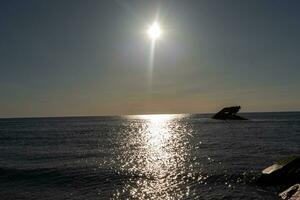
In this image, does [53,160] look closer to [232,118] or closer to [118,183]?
[118,183]

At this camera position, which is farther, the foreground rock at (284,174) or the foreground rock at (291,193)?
the foreground rock at (284,174)

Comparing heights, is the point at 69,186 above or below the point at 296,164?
below

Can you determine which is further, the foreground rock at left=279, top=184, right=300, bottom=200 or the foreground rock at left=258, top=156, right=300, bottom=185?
the foreground rock at left=258, top=156, right=300, bottom=185

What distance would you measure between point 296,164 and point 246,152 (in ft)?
76.0

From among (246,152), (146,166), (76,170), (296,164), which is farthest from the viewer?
(246,152)

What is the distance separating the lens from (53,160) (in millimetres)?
51812

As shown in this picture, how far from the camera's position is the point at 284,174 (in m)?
33.4

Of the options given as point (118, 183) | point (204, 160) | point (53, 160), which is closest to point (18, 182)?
point (118, 183)

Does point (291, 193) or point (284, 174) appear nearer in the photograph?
point (291, 193)

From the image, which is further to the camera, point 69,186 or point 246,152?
point 246,152

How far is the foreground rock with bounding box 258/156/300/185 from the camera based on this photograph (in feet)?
109

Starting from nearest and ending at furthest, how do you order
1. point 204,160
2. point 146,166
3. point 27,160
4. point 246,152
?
point 146,166
point 204,160
point 27,160
point 246,152

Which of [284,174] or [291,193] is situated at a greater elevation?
[284,174]

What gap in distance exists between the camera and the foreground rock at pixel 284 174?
3309 cm
